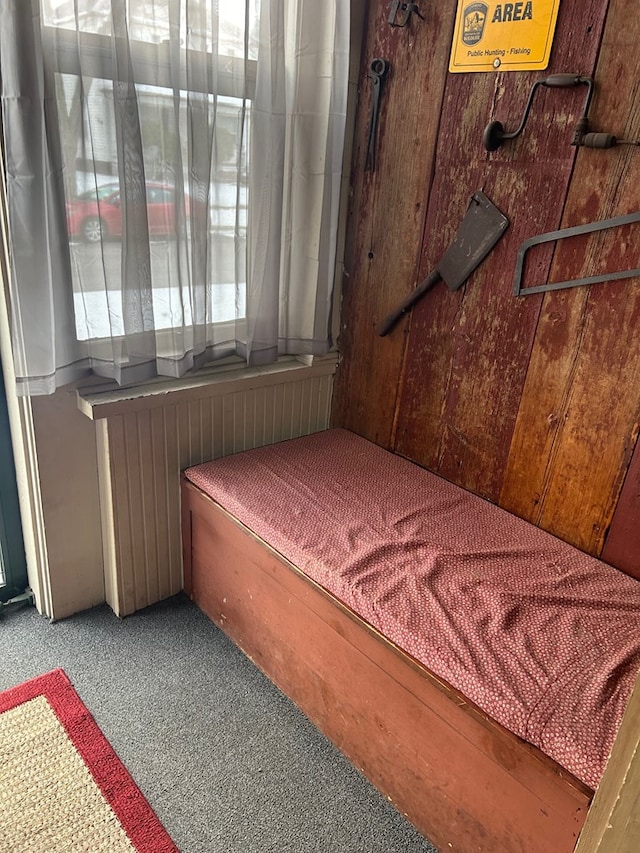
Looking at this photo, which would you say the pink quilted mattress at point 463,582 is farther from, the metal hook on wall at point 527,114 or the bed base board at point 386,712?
the metal hook on wall at point 527,114

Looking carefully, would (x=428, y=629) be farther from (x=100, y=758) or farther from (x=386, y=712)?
(x=100, y=758)

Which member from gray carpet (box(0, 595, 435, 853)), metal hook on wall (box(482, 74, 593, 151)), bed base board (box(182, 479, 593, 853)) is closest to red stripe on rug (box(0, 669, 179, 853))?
gray carpet (box(0, 595, 435, 853))

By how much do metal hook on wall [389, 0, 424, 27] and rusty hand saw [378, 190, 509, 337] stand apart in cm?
52

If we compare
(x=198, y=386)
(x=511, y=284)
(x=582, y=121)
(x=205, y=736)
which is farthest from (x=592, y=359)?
(x=205, y=736)

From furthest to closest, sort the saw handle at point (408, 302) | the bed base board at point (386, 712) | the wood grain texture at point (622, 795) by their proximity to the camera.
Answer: the saw handle at point (408, 302) < the bed base board at point (386, 712) < the wood grain texture at point (622, 795)

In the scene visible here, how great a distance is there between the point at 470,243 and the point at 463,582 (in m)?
0.91

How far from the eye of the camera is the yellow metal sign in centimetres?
141

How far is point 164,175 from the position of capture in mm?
1534

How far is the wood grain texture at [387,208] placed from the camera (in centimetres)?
168

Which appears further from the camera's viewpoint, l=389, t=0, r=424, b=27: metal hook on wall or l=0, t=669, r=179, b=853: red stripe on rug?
l=389, t=0, r=424, b=27: metal hook on wall

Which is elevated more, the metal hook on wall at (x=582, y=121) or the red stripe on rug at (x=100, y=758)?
the metal hook on wall at (x=582, y=121)

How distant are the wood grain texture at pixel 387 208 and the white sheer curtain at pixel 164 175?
0.13m

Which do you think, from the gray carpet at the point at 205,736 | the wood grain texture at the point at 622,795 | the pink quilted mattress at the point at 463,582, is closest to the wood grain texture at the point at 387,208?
the pink quilted mattress at the point at 463,582

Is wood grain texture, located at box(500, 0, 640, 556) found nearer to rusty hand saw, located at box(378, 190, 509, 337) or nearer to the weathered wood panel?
the weathered wood panel
